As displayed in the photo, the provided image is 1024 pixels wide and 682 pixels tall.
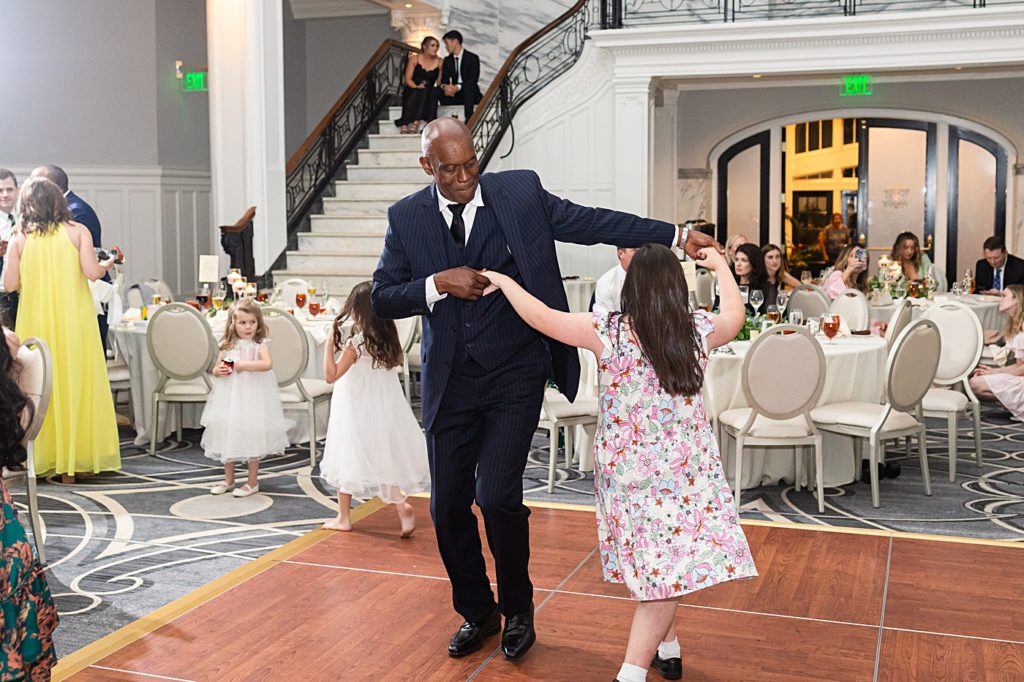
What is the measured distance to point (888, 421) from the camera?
597 cm

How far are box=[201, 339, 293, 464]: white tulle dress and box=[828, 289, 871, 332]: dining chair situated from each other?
13.2 ft

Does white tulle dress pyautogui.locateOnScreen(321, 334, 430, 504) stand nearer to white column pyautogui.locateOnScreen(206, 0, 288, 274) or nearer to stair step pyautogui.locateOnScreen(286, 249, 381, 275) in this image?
white column pyautogui.locateOnScreen(206, 0, 288, 274)

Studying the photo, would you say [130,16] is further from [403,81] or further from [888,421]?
[888,421]

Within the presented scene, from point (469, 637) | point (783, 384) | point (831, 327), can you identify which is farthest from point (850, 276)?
point (469, 637)

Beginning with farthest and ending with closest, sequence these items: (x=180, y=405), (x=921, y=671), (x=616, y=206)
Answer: (x=616, y=206) < (x=180, y=405) < (x=921, y=671)

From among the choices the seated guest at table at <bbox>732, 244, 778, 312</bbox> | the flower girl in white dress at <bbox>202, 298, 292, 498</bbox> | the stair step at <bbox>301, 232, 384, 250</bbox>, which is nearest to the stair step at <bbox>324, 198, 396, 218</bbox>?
the stair step at <bbox>301, 232, 384, 250</bbox>

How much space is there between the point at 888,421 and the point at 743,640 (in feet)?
8.15

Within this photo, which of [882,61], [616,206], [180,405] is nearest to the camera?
[180,405]

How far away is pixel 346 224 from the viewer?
42.2ft

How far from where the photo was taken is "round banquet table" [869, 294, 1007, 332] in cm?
945

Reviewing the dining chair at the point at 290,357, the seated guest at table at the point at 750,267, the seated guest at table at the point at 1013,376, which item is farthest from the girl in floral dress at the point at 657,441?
the seated guest at table at the point at 1013,376

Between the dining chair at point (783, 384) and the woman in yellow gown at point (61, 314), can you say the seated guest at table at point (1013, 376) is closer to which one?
the dining chair at point (783, 384)

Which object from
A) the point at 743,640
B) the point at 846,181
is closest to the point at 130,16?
the point at 846,181

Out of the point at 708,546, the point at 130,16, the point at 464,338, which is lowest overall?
the point at 708,546
